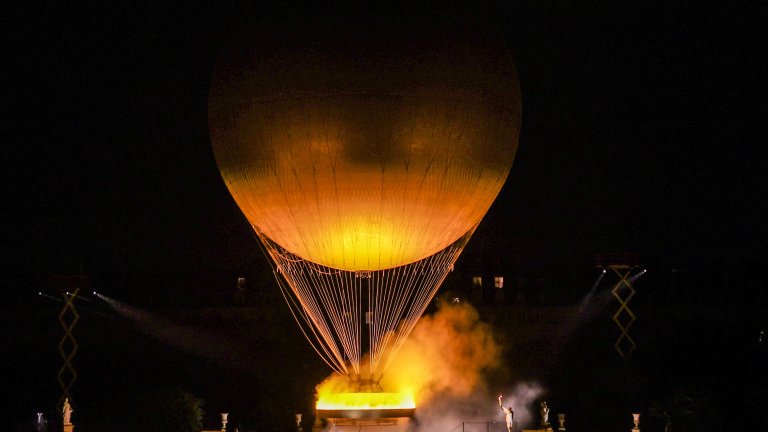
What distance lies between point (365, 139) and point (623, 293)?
78.7ft

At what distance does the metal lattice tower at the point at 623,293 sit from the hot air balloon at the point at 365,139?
14.0m

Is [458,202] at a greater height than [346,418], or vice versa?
[458,202]

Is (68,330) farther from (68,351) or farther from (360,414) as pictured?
(360,414)

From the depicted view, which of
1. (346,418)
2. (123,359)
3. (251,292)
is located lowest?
(346,418)

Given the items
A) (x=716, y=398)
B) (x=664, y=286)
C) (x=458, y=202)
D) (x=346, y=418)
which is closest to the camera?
(x=458, y=202)

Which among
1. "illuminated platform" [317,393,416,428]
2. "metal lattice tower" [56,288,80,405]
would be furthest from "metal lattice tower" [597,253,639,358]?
"metal lattice tower" [56,288,80,405]

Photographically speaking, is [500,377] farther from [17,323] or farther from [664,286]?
[17,323]

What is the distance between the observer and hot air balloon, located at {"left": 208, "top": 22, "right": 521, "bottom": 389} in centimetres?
1873

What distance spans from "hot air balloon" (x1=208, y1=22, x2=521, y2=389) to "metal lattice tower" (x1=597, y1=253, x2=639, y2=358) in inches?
551

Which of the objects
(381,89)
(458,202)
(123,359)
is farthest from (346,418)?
(123,359)

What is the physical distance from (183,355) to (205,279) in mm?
5659

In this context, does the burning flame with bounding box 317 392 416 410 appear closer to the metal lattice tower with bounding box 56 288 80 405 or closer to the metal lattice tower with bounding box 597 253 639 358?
the metal lattice tower with bounding box 56 288 80 405

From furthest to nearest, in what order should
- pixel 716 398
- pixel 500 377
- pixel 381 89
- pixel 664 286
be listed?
pixel 664 286
pixel 500 377
pixel 716 398
pixel 381 89

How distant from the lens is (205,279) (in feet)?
136
